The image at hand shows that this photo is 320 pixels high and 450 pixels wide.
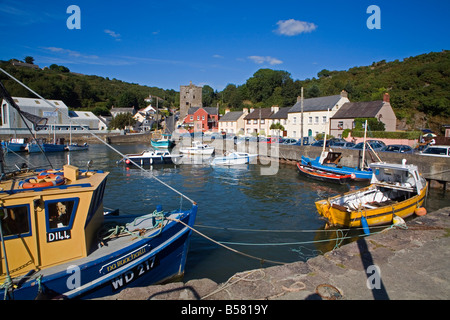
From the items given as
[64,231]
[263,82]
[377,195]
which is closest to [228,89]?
[263,82]

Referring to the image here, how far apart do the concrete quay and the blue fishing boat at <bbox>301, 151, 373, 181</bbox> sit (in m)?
16.4

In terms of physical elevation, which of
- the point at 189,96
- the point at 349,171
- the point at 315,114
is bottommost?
the point at 349,171

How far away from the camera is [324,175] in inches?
1003

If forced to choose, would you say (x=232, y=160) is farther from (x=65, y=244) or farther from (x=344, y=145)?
(x=65, y=244)

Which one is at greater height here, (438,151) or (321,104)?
(321,104)

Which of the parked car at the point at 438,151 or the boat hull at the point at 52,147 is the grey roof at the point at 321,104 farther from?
the boat hull at the point at 52,147

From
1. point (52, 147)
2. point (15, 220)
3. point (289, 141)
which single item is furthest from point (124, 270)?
point (52, 147)

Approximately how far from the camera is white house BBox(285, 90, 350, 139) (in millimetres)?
48963

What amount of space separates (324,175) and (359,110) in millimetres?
25486

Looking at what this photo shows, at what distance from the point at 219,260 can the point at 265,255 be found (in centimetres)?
190

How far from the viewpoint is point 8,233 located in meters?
6.22

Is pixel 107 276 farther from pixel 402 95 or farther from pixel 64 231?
pixel 402 95
